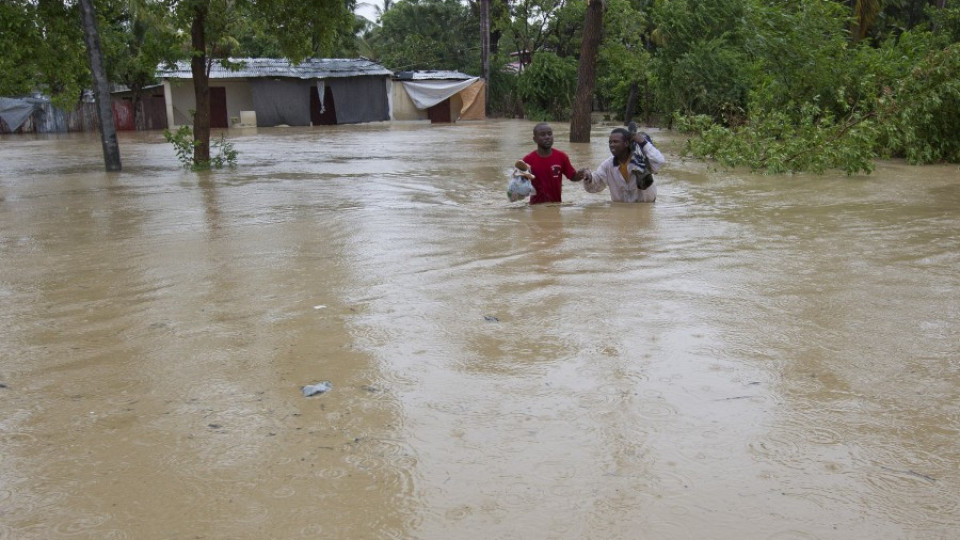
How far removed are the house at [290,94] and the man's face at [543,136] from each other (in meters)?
26.5

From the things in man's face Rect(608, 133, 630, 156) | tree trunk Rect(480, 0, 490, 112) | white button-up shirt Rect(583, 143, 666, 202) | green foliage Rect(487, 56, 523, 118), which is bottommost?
white button-up shirt Rect(583, 143, 666, 202)

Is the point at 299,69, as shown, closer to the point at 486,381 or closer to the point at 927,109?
the point at 927,109

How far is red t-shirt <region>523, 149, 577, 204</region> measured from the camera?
8648mm

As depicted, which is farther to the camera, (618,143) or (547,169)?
(547,169)

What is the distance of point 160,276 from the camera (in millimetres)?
5926

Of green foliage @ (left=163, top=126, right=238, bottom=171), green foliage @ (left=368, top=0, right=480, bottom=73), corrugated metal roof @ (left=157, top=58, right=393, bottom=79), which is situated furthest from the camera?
green foliage @ (left=368, top=0, right=480, bottom=73)

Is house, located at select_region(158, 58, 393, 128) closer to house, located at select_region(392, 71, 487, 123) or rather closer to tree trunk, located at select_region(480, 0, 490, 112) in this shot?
house, located at select_region(392, 71, 487, 123)

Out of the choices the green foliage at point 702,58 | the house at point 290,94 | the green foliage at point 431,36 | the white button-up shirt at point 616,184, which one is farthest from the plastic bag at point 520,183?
the green foliage at point 431,36

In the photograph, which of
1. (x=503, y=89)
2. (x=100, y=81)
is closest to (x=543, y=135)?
(x=100, y=81)

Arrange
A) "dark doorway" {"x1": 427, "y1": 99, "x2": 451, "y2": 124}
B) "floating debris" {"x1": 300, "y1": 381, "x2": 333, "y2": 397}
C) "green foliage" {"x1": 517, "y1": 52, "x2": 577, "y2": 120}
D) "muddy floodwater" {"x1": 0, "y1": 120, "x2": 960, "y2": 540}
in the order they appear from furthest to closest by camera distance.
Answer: "dark doorway" {"x1": 427, "y1": 99, "x2": 451, "y2": 124} → "green foliage" {"x1": 517, "y1": 52, "x2": 577, "y2": 120} → "floating debris" {"x1": 300, "y1": 381, "x2": 333, "y2": 397} → "muddy floodwater" {"x1": 0, "y1": 120, "x2": 960, "y2": 540}

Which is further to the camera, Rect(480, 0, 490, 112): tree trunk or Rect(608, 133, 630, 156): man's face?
Rect(480, 0, 490, 112): tree trunk

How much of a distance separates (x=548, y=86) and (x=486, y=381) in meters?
31.1

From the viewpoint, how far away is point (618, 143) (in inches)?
338

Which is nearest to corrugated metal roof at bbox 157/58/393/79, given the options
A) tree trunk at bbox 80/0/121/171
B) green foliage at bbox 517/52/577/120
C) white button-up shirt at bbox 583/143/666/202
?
green foliage at bbox 517/52/577/120
